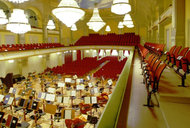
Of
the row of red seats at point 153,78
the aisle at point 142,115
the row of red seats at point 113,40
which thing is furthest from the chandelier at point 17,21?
the row of red seats at point 113,40

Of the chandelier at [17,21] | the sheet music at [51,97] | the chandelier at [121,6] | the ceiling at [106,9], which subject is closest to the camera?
the sheet music at [51,97]

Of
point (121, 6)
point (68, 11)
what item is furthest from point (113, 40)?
point (68, 11)

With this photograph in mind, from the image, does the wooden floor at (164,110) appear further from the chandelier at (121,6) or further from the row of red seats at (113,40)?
the row of red seats at (113,40)

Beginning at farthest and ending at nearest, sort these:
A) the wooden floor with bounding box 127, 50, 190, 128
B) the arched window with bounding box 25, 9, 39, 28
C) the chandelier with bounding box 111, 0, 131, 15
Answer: the arched window with bounding box 25, 9, 39, 28 → the chandelier with bounding box 111, 0, 131, 15 → the wooden floor with bounding box 127, 50, 190, 128

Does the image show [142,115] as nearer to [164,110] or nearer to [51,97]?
[164,110]

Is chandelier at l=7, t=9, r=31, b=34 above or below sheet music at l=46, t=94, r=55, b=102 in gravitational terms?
above

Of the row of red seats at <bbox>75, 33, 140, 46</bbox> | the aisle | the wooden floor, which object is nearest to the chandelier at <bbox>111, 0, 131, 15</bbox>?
the wooden floor

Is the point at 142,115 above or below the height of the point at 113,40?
below

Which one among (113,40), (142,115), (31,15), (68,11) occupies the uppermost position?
(31,15)

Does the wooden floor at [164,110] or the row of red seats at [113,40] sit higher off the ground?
the row of red seats at [113,40]

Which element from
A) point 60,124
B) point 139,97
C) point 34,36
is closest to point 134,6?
point 34,36

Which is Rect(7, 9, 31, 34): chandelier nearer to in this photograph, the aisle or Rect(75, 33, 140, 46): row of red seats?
the aisle

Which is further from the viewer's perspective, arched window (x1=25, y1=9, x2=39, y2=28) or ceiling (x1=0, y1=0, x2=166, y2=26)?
arched window (x1=25, y1=9, x2=39, y2=28)

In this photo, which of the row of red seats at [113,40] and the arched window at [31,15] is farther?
the row of red seats at [113,40]
